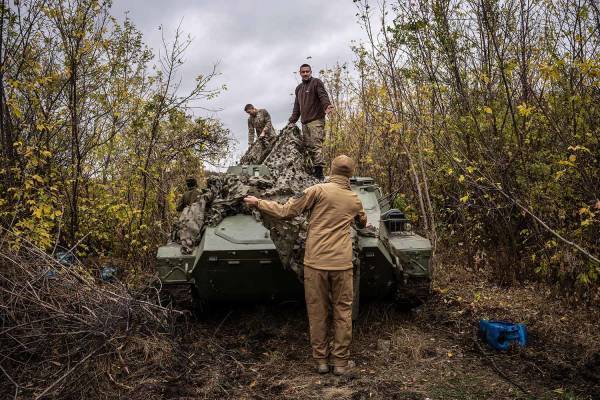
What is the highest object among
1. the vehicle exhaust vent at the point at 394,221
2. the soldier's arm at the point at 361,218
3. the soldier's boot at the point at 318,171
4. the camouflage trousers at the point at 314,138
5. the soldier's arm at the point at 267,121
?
the soldier's arm at the point at 267,121

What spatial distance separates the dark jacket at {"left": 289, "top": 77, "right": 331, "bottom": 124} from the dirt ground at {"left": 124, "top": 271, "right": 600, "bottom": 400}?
327cm

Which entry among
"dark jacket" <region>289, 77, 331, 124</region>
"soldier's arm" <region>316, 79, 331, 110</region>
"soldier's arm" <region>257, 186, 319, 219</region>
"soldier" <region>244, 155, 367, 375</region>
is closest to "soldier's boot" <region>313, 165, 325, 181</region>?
"soldier's arm" <region>316, 79, 331, 110</region>

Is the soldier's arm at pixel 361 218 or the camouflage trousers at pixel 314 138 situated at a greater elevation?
the camouflage trousers at pixel 314 138

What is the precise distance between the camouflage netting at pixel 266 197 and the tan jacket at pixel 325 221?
236mm

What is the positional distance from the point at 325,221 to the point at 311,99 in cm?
431

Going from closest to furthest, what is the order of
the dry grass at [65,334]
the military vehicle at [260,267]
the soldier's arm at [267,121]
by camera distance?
1. the dry grass at [65,334]
2. the military vehicle at [260,267]
3. the soldier's arm at [267,121]

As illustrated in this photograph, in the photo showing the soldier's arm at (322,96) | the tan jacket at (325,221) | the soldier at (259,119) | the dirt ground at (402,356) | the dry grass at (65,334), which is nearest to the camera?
the dry grass at (65,334)

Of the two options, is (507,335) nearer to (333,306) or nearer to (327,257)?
(333,306)

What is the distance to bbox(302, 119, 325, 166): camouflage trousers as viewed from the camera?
8.63 m

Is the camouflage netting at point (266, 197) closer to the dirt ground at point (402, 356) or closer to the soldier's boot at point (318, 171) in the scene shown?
the soldier's boot at point (318, 171)

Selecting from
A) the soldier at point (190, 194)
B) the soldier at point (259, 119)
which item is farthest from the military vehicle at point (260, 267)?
the soldier at point (259, 119)

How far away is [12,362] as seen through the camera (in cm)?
465

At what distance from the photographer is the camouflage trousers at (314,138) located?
8.63 meters

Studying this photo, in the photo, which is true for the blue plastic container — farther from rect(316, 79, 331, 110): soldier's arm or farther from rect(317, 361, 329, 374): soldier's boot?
rect(316, 79, 331, 110): soldier's arm
